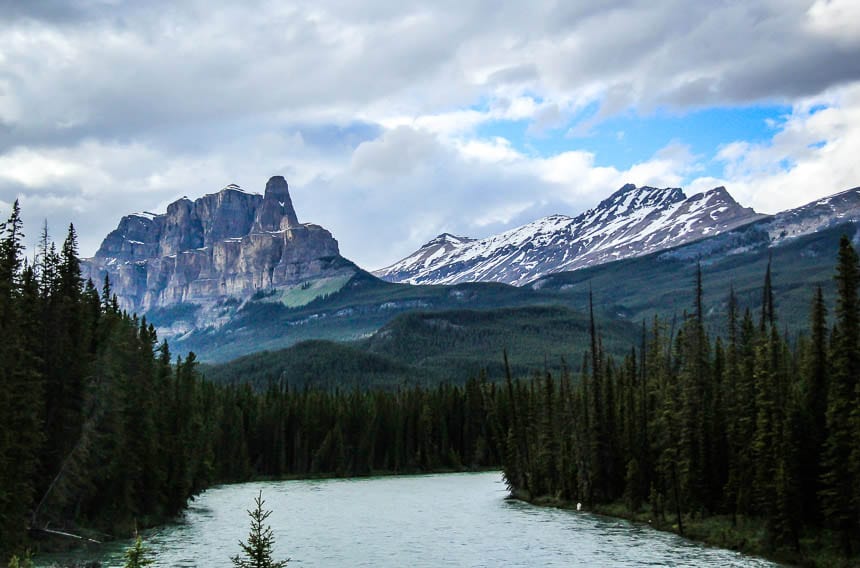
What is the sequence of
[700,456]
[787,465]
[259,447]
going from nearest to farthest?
1. [787,465]
2. [700,456]
3. [259,447]

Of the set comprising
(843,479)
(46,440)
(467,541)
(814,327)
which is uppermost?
(814,327)

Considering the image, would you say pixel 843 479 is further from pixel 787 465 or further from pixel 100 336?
pixel 100 336

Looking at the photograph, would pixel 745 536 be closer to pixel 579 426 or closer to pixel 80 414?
pixel 579 426

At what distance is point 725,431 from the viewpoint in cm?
7475

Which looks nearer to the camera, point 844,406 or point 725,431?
point 844,406

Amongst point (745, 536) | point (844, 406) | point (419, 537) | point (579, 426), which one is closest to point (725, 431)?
point (745, 536)

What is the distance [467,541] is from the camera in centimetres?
7350

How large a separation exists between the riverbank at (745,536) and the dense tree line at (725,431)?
0.71 m

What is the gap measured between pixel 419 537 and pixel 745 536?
24.5 metres

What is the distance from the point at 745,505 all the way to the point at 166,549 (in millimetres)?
40414

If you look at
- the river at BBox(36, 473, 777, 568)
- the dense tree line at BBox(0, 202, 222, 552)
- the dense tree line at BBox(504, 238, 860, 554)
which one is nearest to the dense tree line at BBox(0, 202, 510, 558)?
the dense tree line at BBox(0, 202, 222, 552)

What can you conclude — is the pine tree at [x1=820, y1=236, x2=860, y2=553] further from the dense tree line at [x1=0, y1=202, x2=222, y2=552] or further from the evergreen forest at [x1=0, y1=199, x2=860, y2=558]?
the dense tree line at [x1=0, y1=202, x2=222, y2=552]

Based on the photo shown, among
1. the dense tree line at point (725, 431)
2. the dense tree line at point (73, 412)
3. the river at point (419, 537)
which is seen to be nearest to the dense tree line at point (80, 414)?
the dense tree line at point (73, 412)

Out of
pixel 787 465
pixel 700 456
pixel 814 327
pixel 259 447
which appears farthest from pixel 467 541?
pixel 259 447
